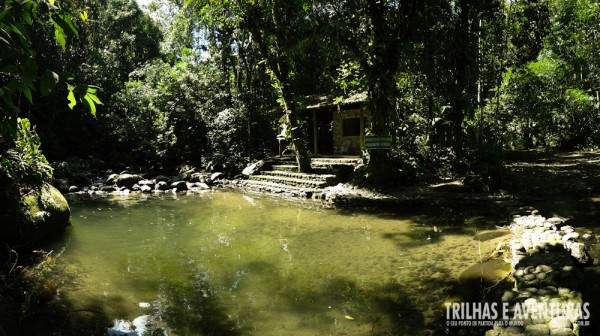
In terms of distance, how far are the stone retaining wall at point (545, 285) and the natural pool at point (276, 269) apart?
2.12ft

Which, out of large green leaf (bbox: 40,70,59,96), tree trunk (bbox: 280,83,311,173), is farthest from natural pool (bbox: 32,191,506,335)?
tree trunk (bbox: 280,83,311,173)

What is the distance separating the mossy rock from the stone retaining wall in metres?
7.18

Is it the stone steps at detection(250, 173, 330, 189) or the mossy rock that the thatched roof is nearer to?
the stone steps at detection(250, 173, 330, 189)

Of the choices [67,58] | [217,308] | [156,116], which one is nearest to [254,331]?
[217,308]

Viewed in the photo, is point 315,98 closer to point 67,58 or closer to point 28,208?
point 28,208

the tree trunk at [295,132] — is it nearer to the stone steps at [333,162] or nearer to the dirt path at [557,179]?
the stone steps at [333,162]

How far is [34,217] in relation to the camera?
6945mm

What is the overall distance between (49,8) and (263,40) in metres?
14.3

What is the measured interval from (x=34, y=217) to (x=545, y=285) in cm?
821

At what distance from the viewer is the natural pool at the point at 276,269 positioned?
4375 millimetres

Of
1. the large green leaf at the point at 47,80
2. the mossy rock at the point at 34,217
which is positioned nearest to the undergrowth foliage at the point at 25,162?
the mossy rock at the point at 34,217

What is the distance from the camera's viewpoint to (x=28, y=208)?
271 inches

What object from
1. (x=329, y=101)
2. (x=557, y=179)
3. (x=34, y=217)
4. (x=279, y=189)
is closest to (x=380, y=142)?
(x=279, y=189)

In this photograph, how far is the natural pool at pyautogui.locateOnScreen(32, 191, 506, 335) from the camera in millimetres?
4375
